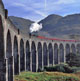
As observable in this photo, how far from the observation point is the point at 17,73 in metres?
24.9

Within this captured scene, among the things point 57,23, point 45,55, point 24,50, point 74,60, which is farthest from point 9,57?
point 57,23

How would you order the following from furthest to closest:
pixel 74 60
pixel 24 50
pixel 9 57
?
1. pixel 74 60
2. pixel 24 50
3. pixel 9 57

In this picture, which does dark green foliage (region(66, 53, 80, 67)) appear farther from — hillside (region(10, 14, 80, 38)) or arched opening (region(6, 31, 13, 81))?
hillside (region(10, 14, 80, 38))

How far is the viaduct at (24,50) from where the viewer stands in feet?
56.3

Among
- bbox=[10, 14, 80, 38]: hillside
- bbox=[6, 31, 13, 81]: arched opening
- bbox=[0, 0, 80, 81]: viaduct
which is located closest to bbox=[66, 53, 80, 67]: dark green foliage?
bbox=[0, 0, 80, 81]: viaduct

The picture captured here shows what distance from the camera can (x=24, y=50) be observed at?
28.0 m

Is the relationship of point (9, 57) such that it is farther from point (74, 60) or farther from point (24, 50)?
point (74, 60)

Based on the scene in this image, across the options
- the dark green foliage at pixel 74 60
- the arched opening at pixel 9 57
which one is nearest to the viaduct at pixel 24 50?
the arched opening at pixel 9 57


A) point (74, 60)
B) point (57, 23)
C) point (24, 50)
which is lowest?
point (74, 60)

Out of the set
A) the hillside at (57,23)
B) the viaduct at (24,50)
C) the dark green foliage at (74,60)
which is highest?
the hillside at (57,23)

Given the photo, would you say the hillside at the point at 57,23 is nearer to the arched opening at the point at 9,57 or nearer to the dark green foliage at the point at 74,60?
the dark green foliage at the point at 74,60

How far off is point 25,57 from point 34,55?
5716 millimetres

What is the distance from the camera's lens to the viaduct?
56.3 ft

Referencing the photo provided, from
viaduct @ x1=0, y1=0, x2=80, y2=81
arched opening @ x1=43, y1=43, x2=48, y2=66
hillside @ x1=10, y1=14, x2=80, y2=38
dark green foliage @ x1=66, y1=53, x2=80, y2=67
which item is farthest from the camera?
hillside @ x1=10, y1=14, x2=80, y2=38
